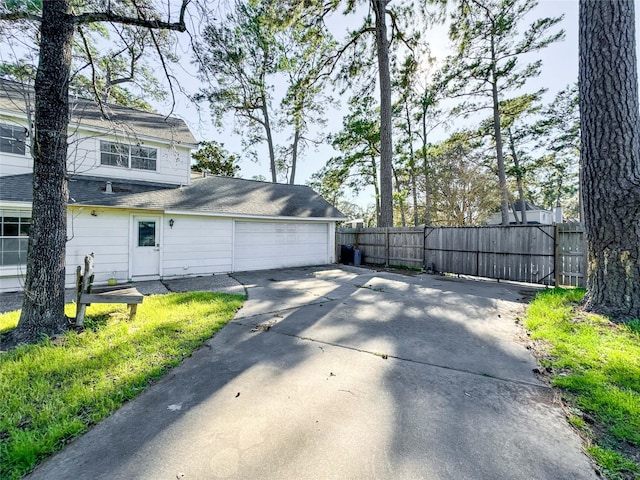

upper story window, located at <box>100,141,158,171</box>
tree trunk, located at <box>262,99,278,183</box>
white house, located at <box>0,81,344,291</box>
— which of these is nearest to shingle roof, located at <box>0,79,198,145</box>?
white house, located at <box>0,81,344,291</box>

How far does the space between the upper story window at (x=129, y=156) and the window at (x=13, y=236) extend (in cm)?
303

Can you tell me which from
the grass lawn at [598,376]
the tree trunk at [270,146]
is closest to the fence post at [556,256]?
the grass lawn at [598,376]

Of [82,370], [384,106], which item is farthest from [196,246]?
[384,106]

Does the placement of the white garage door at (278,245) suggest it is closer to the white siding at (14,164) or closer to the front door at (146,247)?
the front door at (146,247)

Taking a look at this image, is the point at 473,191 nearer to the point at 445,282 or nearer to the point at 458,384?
the point at 445,282

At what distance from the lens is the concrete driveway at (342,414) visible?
5.70 ft

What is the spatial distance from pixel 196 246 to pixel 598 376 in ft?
32.3

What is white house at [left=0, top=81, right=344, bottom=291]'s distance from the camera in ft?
23.5

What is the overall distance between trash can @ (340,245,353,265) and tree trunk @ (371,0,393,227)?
6.92ft

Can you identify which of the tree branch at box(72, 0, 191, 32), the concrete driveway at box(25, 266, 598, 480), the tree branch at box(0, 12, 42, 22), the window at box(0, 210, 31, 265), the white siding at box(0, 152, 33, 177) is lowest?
the concrete driveway at box(25, 266, 598, 480)

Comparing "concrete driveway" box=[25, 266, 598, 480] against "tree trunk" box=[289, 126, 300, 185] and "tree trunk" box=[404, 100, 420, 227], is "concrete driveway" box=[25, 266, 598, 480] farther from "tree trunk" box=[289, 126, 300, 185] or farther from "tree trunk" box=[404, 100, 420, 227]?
"tree trunk" box=[289, 126, 300, 185]

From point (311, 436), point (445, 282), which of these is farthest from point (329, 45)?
point (311, 436)

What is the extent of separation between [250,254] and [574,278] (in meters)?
10.2

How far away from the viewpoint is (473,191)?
50.5ft
